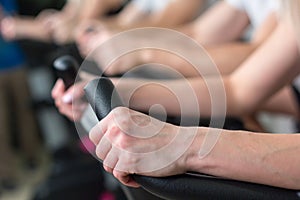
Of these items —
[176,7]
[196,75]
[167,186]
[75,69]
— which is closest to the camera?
[167,186]

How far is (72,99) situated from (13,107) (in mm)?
1670

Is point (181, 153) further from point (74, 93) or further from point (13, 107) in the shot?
point (13, 107)

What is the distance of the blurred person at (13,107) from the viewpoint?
2.24 m

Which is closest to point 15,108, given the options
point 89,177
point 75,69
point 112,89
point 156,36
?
point 89,177

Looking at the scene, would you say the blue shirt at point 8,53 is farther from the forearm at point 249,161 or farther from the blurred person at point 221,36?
the forearm at point 249,161

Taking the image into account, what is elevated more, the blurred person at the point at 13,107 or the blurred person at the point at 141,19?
the blurred person at the point at 141,19

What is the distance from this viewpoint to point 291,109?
1.16m

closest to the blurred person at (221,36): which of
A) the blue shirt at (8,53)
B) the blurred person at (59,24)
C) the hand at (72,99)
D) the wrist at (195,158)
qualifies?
the hand at (72,99)

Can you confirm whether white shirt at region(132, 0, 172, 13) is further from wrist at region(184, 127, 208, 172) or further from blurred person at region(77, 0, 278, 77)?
wrist at region(184, 127, 208, 172)

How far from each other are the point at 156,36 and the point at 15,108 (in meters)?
1.36

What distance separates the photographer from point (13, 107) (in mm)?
2387

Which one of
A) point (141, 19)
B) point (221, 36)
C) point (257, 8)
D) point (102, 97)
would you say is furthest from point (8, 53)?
point (102, 97)

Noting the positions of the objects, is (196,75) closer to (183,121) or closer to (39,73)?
(183,121)

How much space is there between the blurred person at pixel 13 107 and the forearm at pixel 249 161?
1.76 m
